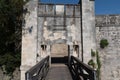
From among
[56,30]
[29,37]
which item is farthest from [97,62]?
[29,37]

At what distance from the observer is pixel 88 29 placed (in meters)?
13.5

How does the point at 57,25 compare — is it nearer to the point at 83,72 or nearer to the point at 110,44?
the point at 110,44

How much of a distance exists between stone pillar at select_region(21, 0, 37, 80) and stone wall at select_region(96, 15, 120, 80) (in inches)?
175

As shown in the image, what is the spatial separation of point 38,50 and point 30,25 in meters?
1.61

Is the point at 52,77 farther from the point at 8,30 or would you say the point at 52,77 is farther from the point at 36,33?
the point at 8,30

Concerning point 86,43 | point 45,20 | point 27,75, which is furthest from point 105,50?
point 27,75

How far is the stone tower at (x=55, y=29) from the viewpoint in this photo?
1325 centimetres

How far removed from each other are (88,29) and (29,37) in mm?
3657

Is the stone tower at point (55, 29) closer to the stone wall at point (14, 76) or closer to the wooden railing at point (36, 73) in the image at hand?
the stone wall at point (14, 76)

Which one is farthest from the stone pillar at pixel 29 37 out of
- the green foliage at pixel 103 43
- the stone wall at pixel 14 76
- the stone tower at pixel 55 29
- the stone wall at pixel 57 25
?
the green foliage at pixel 103 43

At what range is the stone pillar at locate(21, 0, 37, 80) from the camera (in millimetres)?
13141

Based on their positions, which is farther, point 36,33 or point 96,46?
point 96,46

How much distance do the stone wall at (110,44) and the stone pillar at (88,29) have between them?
4.80 ft

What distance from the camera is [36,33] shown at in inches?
522
